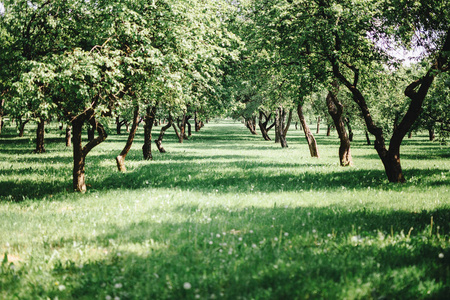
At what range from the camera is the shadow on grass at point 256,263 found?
377 centimetres

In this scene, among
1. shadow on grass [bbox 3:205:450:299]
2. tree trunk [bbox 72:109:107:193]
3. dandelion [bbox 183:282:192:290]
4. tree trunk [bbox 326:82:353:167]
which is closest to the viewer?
dandelion [bbox 183:282:192:290]

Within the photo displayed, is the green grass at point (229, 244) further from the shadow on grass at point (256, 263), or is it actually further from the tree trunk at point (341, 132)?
the tree trunk at point (341, 132)

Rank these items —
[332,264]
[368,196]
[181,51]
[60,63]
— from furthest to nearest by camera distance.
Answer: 1. [181,51]
2. [368,196]
3. [60,63]
4. [332,264]

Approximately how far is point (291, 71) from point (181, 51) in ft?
22.0

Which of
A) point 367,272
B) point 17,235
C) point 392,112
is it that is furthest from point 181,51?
point 392,112

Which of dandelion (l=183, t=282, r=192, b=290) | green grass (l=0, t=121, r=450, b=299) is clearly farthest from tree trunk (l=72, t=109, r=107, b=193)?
dandelion (l=183, t=282, r=192, b=290)

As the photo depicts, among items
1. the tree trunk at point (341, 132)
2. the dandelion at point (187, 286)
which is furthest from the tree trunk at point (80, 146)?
the tree trunk at point (341, 132)

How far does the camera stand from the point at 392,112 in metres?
35.1

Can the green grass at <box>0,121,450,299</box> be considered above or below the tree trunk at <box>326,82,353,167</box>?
below

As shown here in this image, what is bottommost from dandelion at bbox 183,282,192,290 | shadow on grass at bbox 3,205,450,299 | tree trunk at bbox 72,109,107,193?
shadow on grass at bbox 3,205,450,299

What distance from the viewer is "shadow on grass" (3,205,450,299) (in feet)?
12.4

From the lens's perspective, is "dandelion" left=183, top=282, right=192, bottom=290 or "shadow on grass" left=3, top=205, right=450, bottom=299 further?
"shadow on grass" left=3, top=205, right=450, bottom=299

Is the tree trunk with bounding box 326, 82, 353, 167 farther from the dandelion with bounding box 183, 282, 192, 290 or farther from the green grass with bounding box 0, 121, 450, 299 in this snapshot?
the dandelion with bounding box 183, 282, 192, 290

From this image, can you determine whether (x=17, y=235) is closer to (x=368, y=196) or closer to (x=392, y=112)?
(x=368, y=196)
